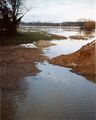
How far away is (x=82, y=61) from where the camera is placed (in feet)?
65.2

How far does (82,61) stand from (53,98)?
7807 mm

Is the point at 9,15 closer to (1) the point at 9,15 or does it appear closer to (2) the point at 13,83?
(1) the point at 9,15

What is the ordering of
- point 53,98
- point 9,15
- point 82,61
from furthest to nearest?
point 9,15, point 82,61, point 53,98

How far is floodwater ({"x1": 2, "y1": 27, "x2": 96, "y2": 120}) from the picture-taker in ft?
34.1

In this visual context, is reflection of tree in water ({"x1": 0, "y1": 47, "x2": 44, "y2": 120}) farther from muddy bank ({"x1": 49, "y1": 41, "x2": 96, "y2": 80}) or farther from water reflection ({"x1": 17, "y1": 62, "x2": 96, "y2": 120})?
muddy bank ({"x1": 49, "y1": 41, "x2": 96, "y2": 80})

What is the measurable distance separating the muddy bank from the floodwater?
3.05ft

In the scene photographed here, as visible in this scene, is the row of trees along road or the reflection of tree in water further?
the row of trees along road

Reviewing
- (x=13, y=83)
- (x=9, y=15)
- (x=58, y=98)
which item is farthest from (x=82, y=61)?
(x=9, y=15)

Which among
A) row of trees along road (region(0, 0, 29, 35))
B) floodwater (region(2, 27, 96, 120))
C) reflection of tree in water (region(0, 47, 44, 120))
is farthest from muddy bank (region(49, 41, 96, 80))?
row of trees along road (region(0, 0, 29, 35))

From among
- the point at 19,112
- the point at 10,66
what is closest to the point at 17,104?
the point at 19,112

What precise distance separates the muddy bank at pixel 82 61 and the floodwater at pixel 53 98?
931mm

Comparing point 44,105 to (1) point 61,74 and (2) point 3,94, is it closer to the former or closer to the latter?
(2) point 3,94

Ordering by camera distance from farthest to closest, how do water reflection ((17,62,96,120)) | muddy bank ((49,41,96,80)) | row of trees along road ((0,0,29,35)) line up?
row of trees along road ((0,0,29,35)) → muddy bank ((49,41,96,80)) → water reflection ((17,62,96,120))

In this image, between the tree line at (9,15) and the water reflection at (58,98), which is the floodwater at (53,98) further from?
the tree line at (9,15)
